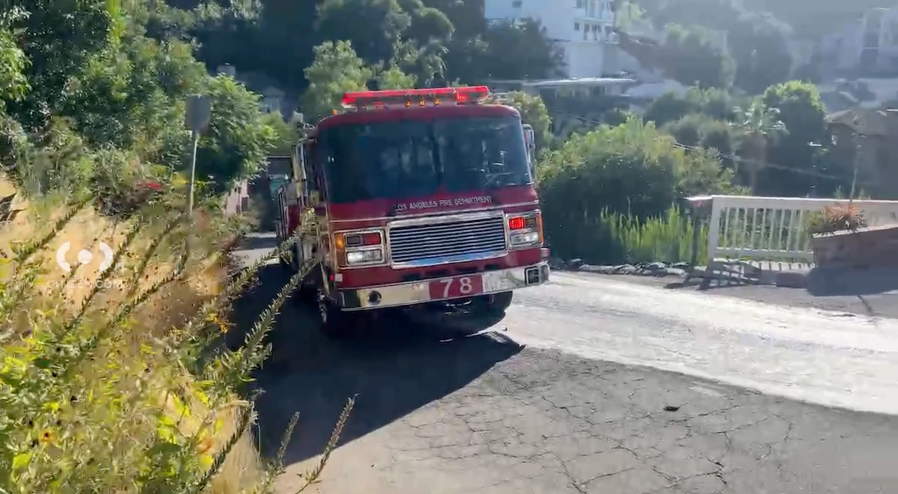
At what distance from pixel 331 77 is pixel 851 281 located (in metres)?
29.8

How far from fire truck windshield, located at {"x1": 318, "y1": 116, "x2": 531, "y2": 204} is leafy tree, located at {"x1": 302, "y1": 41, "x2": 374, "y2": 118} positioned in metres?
27.9

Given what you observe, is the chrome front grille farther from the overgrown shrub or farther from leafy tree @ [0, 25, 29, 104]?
leafy tree @ [0, 25, 29, 104]

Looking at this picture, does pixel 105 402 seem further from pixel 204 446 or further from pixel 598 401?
pixel 598 401

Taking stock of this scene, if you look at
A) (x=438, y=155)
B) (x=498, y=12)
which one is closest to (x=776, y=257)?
(x=438, y=155)

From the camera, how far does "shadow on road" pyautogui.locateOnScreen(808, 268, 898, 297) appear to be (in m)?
10.4

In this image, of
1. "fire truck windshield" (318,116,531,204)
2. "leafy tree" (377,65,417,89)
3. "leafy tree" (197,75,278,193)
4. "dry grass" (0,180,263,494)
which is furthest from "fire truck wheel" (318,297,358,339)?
"leafy tree" (377,65,417,89)

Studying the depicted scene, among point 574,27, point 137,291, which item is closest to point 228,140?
point 137,291

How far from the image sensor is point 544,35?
6319cm

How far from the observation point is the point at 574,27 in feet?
238

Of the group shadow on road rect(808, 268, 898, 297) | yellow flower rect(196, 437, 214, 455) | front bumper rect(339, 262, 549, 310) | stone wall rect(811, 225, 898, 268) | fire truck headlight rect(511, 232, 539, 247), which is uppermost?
yellow flower rect(196, 437, 214, 455)

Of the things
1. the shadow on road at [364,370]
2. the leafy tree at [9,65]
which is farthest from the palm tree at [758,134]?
the leafy tree at [9,65]

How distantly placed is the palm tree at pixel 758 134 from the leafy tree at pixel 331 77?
59.9 feet

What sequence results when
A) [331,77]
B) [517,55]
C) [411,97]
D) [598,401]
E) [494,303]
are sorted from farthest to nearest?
[517,55] → [331,77] → [494,303] → [411,97] → [598,401]

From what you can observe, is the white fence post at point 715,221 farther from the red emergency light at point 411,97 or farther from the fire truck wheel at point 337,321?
the fire truck wheel at point 337,321
